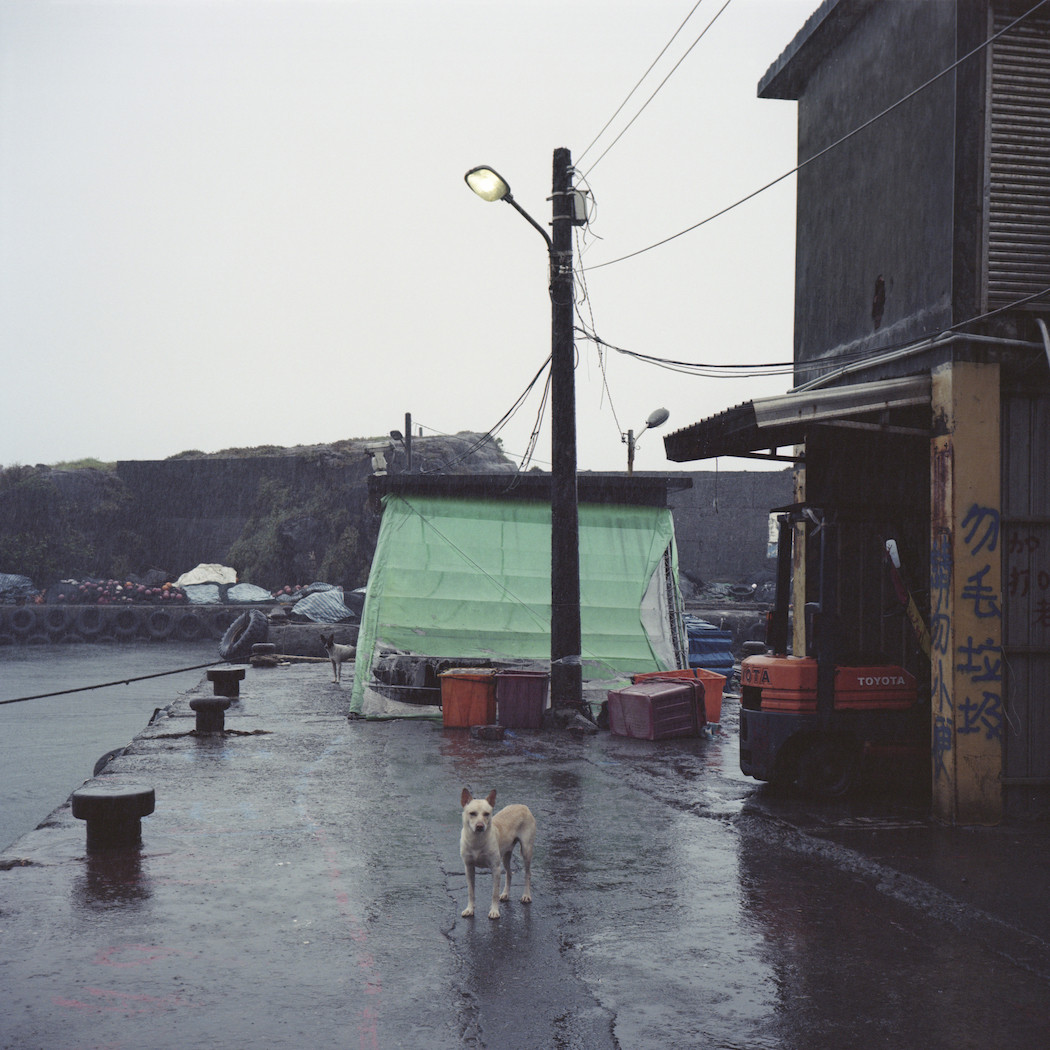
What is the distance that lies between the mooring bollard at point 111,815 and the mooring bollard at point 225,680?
9.66 m

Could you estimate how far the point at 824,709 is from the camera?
30.1 feet

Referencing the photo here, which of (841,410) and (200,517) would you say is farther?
(200,517)

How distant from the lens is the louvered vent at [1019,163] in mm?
8859

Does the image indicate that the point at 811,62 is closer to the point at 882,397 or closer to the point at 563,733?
the point at 882,397

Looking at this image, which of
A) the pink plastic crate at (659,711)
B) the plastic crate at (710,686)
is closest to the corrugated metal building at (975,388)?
the pink plastic crate at (659,711)

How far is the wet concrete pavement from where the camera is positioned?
463 centimetres

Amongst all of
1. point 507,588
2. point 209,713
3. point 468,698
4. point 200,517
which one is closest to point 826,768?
point 468,698

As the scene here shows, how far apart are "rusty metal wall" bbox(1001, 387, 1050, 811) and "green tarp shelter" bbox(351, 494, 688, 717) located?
7952 mm

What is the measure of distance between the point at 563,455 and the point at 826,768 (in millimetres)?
6416

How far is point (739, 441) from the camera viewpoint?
11.0 metres

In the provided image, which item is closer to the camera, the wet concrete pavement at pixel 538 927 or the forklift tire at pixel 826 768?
the wet concrete pavement at pixel 538 927

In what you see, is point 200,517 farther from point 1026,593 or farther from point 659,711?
point 1026,593

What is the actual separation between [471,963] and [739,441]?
6928mm

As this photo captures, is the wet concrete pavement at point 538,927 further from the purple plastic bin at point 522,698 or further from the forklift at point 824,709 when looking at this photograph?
the purple plastic bin at point 522,698
